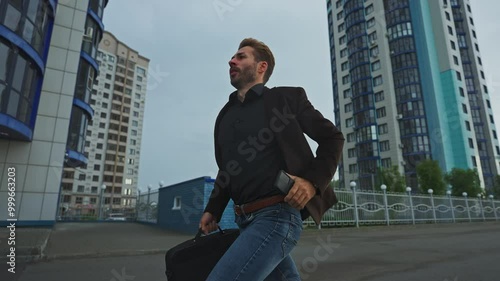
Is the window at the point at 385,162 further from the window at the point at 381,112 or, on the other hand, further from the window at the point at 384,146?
the window at the point at 381,112

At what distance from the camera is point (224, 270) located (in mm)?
1263

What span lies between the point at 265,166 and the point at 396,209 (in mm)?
16741

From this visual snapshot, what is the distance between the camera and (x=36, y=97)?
1245cm

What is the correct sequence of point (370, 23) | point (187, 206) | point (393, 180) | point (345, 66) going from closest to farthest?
1. point (187, 206)
2. point (393, 180)
3. point (370, 23)
4. point (345, 66)

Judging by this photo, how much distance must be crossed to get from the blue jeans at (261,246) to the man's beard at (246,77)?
780 millimetres

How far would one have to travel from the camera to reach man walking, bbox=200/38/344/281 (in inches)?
52.1

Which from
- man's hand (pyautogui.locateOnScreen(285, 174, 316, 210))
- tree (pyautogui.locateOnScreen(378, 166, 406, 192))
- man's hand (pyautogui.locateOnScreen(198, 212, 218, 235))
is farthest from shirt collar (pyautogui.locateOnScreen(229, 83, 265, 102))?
tree (pyautogui.locateOnScreen(378, 166, 406, 192))

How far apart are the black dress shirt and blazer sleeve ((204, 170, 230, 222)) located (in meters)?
0.10

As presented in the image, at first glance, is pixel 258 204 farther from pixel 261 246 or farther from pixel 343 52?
pixel 343 52

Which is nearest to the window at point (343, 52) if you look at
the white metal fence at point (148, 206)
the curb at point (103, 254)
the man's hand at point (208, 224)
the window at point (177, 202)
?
the white metal fence at point (148, 206)

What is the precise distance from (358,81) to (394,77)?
5.78 metres

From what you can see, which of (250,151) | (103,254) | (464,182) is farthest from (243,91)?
(464,182)

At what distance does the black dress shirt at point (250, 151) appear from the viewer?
1.52 metres

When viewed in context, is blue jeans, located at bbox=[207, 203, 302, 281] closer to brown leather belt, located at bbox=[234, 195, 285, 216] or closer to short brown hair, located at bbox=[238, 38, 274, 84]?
brown leather belt, located at bbox=[234, 195, 285, 216]
